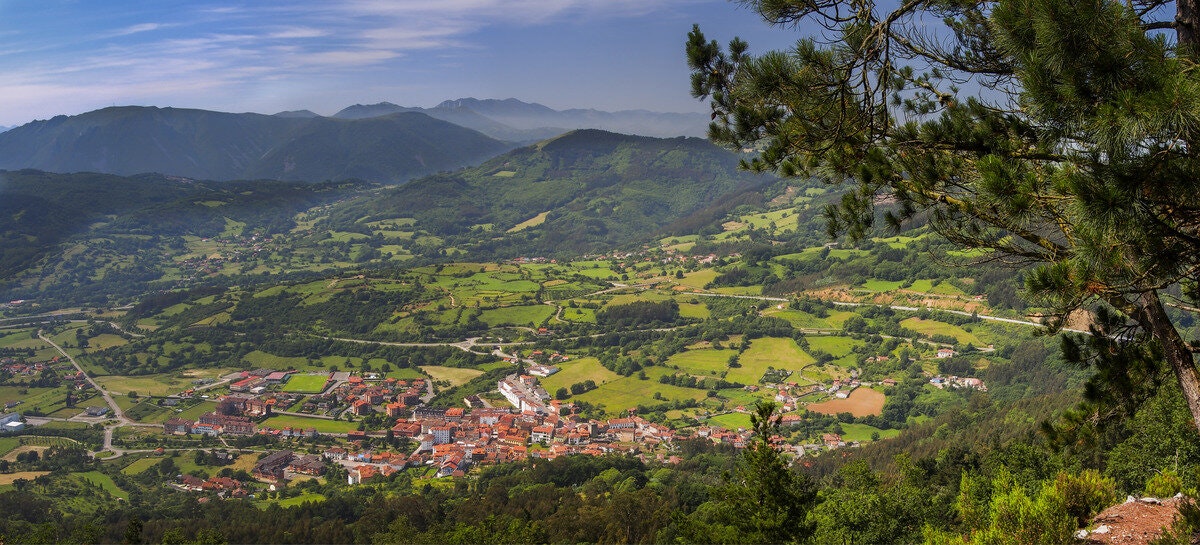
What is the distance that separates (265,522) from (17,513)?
991 cm

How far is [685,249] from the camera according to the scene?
297 ft

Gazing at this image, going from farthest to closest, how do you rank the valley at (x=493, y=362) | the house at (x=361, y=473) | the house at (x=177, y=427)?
1. the house at (x=177, y=427)
2. the house at (x=361, y=473)
3. the valley at (x=493, y=362)

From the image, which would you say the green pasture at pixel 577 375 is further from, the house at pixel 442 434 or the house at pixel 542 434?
the house at pixel 442 434

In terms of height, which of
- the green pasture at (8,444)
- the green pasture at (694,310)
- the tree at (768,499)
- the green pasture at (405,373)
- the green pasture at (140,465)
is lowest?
the green pasture at (140,465)

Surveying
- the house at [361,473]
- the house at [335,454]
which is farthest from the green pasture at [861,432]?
the house at [335,454]

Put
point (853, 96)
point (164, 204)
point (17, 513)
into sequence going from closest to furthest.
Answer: point (853, 96)
point (17, 513)
point (164, 204)

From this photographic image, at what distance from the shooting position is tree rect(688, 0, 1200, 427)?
3986mm

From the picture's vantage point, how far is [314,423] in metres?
39.2

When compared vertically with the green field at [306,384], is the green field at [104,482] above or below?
below

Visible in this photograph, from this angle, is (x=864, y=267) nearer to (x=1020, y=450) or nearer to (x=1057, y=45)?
(x=1020, y=450)

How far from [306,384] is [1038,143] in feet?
156

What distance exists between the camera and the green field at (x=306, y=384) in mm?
45094

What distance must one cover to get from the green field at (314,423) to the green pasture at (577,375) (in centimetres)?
1123

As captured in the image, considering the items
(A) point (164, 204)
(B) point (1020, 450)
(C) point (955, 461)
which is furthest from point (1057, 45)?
(A) point (164, 204)
